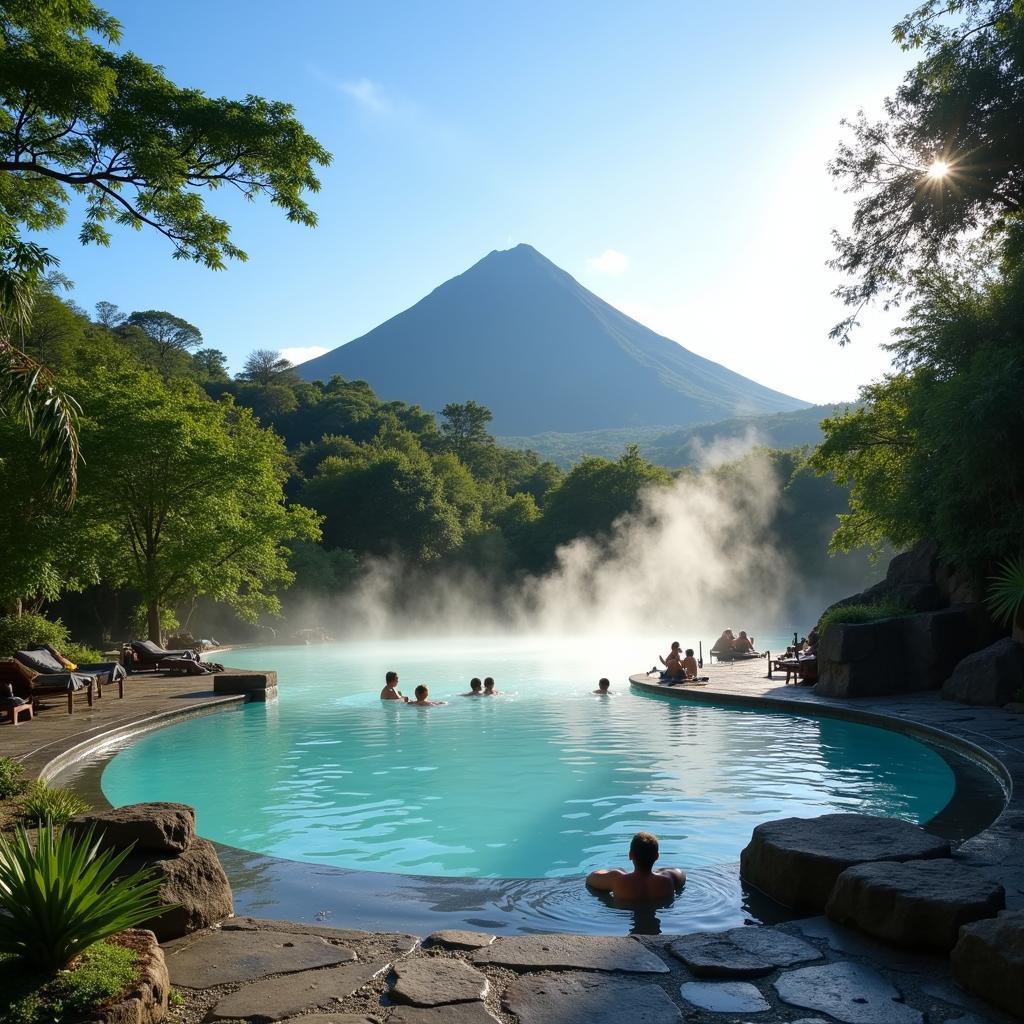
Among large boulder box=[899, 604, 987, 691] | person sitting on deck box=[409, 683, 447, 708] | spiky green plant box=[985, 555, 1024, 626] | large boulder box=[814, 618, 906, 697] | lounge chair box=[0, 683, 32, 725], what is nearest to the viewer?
lounge chair box=[0, 683, 32, 725]

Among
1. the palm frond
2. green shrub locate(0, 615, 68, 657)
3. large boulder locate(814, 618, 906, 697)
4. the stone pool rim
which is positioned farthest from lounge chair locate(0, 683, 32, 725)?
large boulder locate(814, 618, 906, 697)

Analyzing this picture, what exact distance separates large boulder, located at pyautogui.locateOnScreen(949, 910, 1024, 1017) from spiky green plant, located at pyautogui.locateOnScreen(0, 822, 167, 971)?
331cm

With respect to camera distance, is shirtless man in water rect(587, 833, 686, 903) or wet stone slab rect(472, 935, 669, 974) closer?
wet stone slab rect(472, 935, 669, 974)

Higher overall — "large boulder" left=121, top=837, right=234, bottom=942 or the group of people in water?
"large boulder" left=121, top=837, right=234, bottom=942

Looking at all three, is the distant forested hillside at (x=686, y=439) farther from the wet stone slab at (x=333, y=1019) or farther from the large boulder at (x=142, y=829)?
the wet stone slab at (x=333, y=1019)

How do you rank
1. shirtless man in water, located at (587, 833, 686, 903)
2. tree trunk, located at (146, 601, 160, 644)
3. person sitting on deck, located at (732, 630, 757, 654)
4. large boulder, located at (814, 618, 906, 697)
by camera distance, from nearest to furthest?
shirtless man in water, located at (587, 833, 686, 903)
large boulder, located at (814, 618, 906, 697)
person sitting on deck, located at (732, 630, 757, 654)
tree trunk, located at (146, 601, 160, 644)

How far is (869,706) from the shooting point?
516 inches

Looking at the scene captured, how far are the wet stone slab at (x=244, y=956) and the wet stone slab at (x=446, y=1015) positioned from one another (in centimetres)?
69

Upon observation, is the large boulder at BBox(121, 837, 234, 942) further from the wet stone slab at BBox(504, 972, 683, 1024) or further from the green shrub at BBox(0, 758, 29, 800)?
the green shrub at BBox(0, 758, 29, 800)

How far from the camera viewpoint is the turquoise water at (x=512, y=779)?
8.35m

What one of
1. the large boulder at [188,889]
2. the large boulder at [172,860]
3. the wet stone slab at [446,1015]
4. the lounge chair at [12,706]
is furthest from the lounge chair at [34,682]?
the wet stone slab at [446,1015]

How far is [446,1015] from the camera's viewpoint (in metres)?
3.48

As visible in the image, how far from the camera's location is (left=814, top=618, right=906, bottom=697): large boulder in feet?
46.9

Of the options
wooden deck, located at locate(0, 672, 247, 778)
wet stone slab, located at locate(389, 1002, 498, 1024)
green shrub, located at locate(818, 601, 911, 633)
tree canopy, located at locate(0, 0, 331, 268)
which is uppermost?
tree canopy, located at locate(0, 0, 331, 268)
